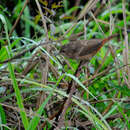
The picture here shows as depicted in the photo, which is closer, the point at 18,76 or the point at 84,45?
the point at 84,45

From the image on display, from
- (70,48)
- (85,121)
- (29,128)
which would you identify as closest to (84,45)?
(70,48)

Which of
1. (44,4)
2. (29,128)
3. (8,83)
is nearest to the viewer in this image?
(29,128)

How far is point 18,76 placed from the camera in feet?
3.73

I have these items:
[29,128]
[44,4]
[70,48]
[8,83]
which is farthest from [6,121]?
[44,4]

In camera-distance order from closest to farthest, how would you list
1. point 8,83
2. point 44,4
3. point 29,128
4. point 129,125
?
point 29,128
point 129,125
point 8,83
point 44,4

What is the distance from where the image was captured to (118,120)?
110 centimetres

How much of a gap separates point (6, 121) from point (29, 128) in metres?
0.28

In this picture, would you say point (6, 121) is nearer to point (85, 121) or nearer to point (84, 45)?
point (85, 121)

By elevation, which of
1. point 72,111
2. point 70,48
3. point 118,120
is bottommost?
point 118,120

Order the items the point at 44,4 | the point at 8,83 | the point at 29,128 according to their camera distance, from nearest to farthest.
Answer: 1. the point at 29,128
2. the point at 8,83
3. the point at 44,4

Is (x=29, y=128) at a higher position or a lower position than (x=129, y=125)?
higher

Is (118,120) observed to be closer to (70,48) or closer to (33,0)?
(70,48)

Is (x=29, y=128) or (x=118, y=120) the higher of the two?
(x=29, y=128)

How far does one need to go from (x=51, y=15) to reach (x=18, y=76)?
0.30m
